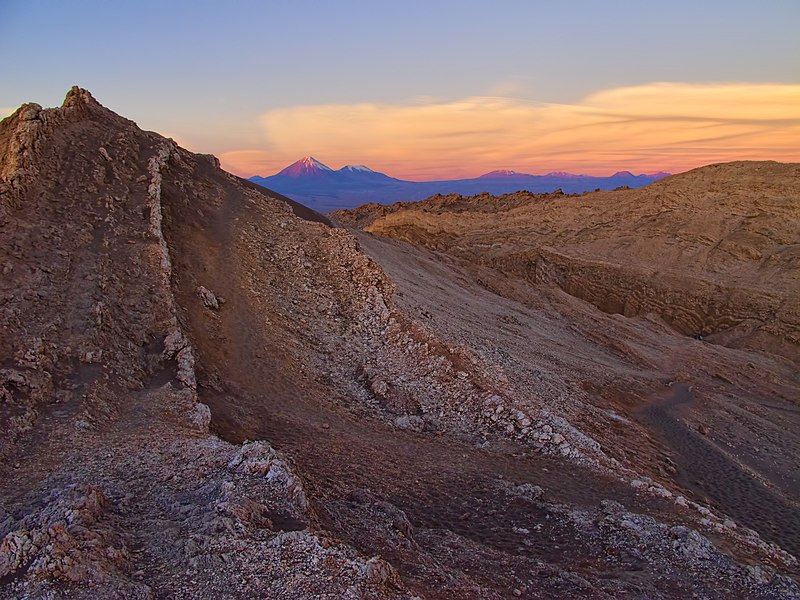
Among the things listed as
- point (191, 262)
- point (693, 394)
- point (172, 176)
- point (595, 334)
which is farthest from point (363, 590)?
point (595, 334)

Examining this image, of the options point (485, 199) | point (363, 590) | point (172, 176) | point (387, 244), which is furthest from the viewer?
point (485, 199)

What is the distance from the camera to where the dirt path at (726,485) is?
8.70m

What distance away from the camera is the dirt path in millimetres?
8703

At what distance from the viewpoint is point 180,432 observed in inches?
252

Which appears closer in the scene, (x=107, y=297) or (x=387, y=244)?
(x=107, y=297)

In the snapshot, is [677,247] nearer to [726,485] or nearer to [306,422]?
[726,485]

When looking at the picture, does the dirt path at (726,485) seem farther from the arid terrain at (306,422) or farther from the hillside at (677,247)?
the hillside at (677,247)

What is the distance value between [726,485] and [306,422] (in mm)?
7151

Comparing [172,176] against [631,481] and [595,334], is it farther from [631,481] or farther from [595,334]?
[595,334]

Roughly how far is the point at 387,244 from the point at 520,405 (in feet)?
51.8

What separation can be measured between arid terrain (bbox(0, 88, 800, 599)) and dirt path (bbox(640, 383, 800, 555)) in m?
0.06

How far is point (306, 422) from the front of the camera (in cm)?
830

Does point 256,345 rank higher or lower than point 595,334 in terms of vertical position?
higher

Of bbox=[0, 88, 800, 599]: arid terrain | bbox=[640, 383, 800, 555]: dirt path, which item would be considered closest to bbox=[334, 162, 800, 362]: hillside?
bbox=[0, 88, 800, 599]: arid terrain
